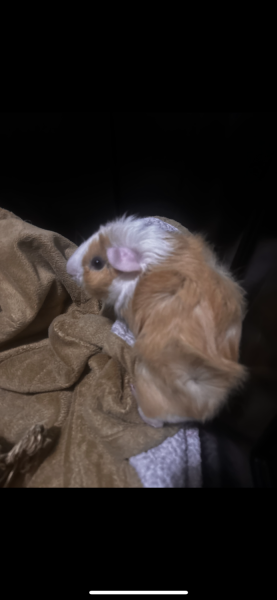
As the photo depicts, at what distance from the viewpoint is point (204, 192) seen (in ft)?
3.31

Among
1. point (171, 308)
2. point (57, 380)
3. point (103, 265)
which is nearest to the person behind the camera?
point (171, 308)

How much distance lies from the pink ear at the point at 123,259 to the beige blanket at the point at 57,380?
1.08 feet

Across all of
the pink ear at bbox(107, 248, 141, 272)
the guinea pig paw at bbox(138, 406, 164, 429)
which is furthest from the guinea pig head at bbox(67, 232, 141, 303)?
the guinea pig paw at bbox(138, 406, 164, 429)

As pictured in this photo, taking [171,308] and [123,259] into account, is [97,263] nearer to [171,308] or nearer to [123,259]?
[123,259]

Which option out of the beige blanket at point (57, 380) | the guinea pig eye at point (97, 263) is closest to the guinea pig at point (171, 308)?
the guinea pig eye at point (97, 263)

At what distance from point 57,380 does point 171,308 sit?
631 millimetres

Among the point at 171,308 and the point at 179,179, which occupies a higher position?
the point at 179,179

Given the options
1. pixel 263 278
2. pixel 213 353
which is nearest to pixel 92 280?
pixel 213 353

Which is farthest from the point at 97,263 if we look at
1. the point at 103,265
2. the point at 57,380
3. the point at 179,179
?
the point at 57,380

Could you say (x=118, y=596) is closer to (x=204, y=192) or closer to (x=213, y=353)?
(x=213, y=353)

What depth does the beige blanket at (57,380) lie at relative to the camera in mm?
871

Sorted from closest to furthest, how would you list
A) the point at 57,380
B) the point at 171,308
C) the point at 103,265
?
the point at 171,308 < the point at 103,265 < the point at 57,380

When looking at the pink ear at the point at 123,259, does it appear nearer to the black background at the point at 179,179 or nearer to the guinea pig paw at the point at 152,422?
the black background at the point at 179,179

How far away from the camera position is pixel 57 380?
1.17m
